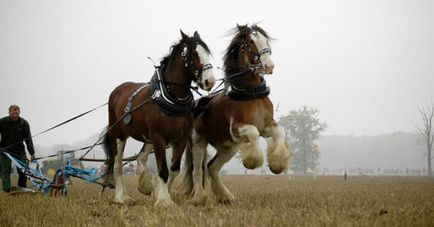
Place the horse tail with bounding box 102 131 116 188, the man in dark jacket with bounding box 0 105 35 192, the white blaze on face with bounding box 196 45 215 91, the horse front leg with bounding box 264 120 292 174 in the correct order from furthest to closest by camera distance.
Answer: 1. the man in dark jacket with bounding box 0 105 35 192
2. the horse tail with bounding box 102 131 116 188
3. the horse front leg with bounding box 264 120 292 174
4. the white blaze on face with bounding box 196 45 215 91

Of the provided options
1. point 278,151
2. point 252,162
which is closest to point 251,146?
point 252,162

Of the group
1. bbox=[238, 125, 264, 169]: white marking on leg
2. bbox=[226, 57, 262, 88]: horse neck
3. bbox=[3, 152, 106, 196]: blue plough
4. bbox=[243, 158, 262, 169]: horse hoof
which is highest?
bbox=[226, 57, 262, 88]: horse neck

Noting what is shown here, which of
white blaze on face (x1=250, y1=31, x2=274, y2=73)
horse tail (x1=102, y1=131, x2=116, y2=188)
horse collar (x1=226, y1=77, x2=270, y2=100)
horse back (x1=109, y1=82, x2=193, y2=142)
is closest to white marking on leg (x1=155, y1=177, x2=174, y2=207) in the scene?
horse back (x1=109, y1=82, x2=193, y2=142)

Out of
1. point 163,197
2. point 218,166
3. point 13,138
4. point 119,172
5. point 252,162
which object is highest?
point 13,138

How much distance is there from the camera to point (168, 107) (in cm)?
715

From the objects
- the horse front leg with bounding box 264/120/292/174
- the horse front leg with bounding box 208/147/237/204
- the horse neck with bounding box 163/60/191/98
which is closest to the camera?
the horse front leg with bounding box 264/120/292/174

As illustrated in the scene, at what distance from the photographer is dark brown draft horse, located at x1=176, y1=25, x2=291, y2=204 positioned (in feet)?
23.2

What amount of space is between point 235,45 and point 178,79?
1.29 metres

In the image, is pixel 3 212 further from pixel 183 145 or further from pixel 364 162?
pixel 364 162

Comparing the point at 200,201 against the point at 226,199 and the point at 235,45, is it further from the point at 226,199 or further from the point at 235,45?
the point at 235,45

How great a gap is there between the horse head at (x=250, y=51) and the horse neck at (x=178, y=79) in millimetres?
908

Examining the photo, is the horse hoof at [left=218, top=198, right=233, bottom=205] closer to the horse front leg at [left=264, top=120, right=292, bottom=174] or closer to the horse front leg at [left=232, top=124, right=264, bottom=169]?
the horse front leg at [left=232, top=124, right=264, bottom=169]

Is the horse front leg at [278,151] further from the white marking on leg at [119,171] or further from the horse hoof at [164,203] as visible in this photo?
the white marking on leg at [119,171]

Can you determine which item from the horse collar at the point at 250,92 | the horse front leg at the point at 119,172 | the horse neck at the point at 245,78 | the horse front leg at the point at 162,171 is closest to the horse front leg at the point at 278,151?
the horse collar at the point at 250,92
